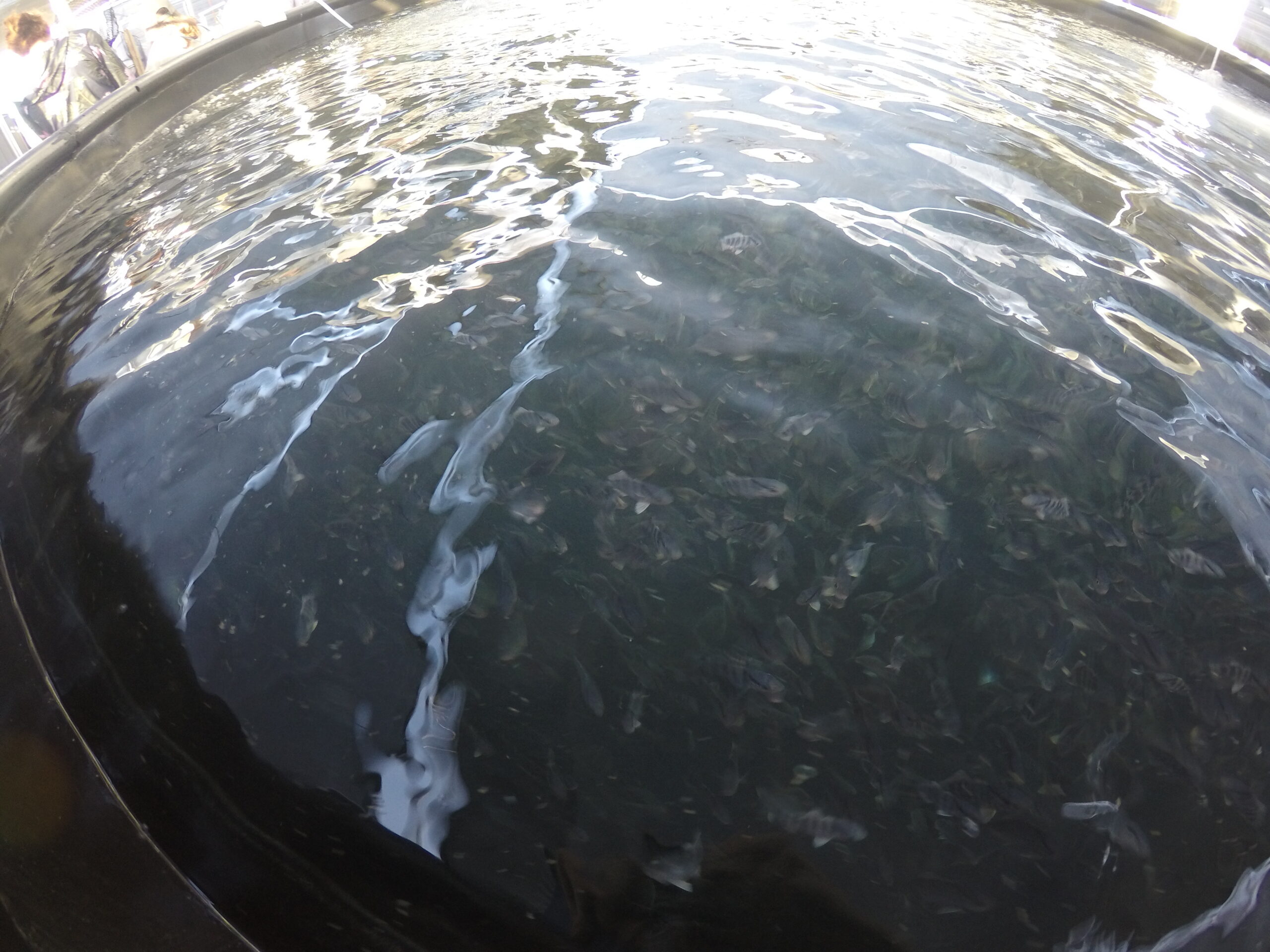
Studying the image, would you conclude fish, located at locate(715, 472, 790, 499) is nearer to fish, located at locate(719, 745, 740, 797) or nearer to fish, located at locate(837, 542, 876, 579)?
fish, located at locate(837, 542, 876, 579)

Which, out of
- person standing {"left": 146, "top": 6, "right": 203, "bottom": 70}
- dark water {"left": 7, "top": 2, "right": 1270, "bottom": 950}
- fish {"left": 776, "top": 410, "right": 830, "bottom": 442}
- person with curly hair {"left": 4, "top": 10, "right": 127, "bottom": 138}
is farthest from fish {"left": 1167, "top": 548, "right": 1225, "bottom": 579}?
person standing {"left": 146, "top": 6, "right": 203, "bottom": 70}

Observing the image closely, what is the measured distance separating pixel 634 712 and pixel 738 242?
620mm

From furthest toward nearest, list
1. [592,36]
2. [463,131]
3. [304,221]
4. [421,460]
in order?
[592,36] → [463,131] → [304,221] → [421,460]

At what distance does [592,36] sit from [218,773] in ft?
6.13

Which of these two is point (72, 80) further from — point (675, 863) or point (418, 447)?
point (675, 863)

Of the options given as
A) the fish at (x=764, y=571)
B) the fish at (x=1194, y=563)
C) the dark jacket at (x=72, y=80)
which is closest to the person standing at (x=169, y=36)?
the dark jacket at (x=72, y=80)

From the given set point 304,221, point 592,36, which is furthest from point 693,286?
point 592,36

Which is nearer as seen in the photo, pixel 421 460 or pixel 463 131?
pixel 421 460

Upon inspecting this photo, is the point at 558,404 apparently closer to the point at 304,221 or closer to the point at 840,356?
the point at 840,356

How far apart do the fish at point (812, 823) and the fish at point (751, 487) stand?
0.27 metres

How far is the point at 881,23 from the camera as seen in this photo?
221cm

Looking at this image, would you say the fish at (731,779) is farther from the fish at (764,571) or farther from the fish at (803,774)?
the fish at (764,571)

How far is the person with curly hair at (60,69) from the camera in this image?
6.63ft

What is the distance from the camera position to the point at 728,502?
81cm
